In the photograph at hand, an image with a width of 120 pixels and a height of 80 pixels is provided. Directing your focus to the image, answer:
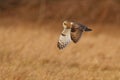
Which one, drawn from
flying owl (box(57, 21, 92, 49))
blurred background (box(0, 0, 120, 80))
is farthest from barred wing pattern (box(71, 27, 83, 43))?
blurred background (box(0, 0, 120, 80))

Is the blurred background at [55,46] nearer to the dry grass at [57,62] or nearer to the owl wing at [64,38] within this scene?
the dry grass at [57,62]

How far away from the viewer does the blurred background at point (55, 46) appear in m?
7.48

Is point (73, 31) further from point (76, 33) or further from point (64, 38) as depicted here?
point (64, 38)

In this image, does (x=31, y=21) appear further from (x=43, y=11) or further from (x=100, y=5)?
(x=100, y=5)

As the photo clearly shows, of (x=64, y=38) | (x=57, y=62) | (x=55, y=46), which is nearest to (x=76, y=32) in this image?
(x=64, y=38)

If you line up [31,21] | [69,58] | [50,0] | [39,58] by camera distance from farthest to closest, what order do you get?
[50,0] → [31,21] → [69,58] → [39,58]

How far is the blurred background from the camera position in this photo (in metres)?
7.48

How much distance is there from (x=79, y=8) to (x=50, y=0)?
1.48 m

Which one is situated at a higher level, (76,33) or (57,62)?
(57,62)

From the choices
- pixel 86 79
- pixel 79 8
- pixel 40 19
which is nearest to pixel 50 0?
pixel 79 8

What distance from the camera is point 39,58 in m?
9.32

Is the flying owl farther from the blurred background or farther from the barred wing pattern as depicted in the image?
the blurred background

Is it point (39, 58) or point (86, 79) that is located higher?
point (39, 58)

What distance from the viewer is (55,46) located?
11.7 m
